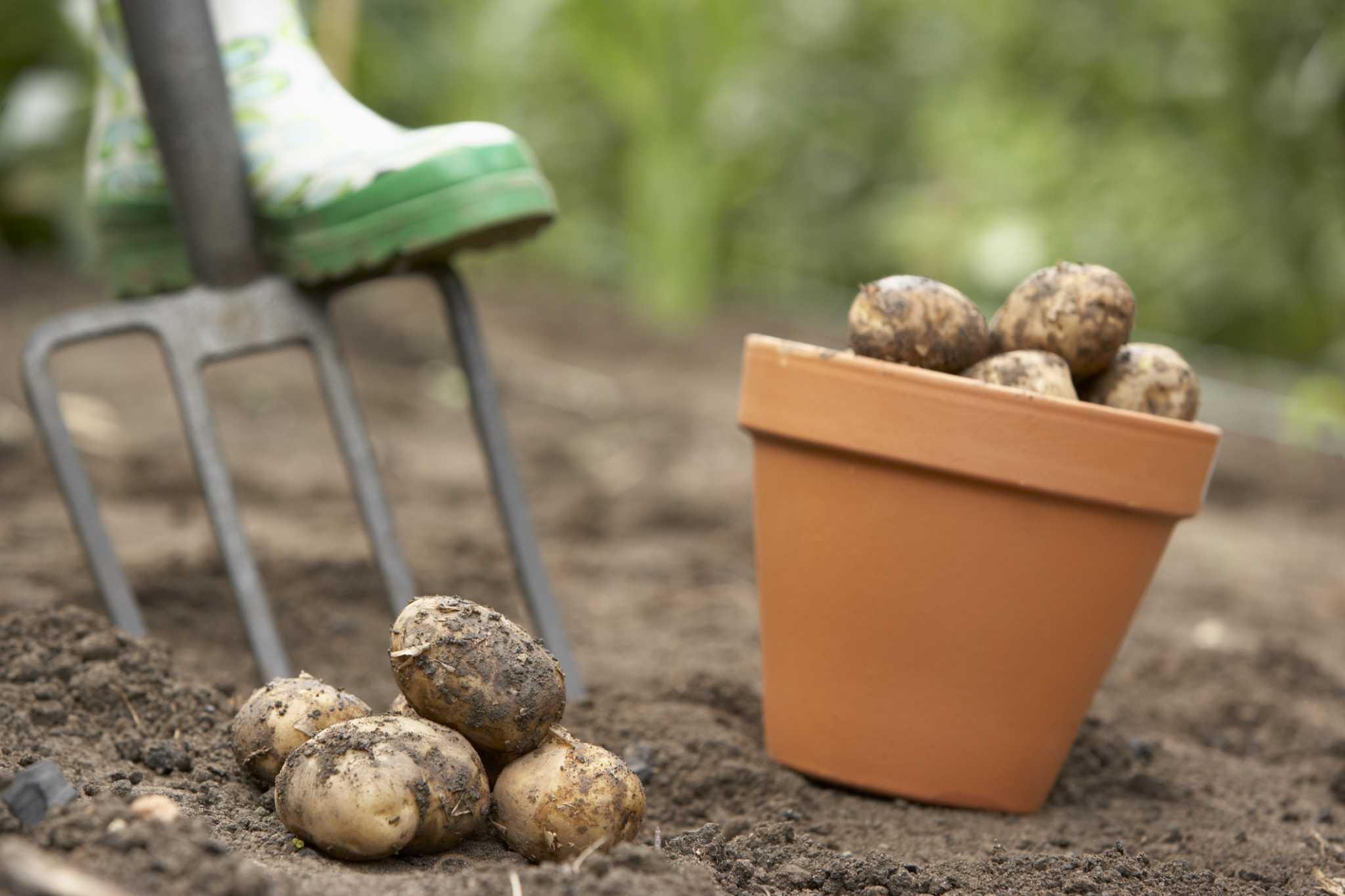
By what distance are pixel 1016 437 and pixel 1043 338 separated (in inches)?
5.5

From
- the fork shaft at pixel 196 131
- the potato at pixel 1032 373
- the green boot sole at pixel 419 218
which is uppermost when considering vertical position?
the fork shaft at pixel 196 131

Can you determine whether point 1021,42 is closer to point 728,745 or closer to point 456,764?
point 728,745

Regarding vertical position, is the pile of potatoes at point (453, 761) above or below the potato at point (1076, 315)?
below

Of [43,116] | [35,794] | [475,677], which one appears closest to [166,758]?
[35,794]

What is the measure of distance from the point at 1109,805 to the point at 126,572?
150 cm

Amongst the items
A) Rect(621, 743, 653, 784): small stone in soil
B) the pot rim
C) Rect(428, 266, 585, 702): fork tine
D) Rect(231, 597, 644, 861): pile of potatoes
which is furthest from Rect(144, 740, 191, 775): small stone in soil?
the pot rim

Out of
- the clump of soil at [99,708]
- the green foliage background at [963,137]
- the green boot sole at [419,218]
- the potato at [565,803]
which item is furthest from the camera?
the green foliage background at [963,137]

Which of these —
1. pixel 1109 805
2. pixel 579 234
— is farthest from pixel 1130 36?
pixel 1109 805

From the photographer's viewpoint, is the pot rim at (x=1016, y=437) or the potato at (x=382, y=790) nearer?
the potato at (x=382, y=790)

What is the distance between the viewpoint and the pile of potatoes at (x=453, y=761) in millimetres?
1088

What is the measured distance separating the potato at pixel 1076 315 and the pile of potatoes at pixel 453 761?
25.5 inches

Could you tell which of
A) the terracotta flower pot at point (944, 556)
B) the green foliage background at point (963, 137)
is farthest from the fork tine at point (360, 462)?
the green foliage background at point (963, 137)

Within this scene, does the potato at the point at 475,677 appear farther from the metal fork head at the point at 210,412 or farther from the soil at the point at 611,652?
the metal fork head at the point at 210,412

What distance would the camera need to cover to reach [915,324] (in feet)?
4.60
